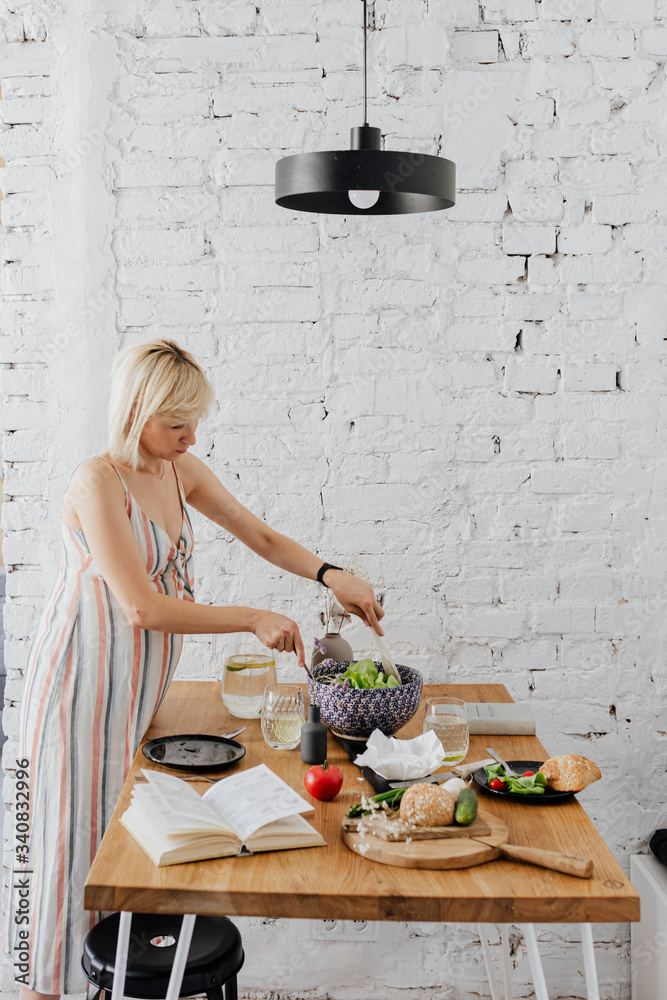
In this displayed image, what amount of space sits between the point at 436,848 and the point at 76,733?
0.89m

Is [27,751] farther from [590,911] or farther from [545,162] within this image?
[545,162]

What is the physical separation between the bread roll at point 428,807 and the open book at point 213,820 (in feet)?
0.46

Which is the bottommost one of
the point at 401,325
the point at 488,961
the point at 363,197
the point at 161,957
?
the point at 488,961

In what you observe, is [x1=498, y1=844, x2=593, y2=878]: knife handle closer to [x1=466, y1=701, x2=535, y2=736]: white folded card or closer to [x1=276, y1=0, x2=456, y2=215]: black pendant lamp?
[x1=466, y1=701, x2=535, y2=736]: white folded card

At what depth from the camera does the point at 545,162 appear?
94.7 inches

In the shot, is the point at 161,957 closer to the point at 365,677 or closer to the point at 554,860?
the point at 365,677

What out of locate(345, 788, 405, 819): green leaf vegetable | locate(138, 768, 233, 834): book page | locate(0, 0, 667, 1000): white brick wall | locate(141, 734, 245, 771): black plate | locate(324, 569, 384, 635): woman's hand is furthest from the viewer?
locate(0, 0, 667, 1000): white brick wall

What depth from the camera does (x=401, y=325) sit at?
8.02 feet

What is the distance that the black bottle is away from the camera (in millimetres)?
1694

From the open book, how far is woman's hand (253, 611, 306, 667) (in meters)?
0.37

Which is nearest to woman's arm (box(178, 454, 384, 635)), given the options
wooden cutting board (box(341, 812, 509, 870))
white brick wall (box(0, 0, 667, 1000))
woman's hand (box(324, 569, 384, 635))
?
woman's hand (box(324, 569, 384, 635))

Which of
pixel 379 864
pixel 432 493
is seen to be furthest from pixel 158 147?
pixel 379 864

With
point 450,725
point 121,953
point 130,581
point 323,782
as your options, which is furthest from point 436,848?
point 130,581

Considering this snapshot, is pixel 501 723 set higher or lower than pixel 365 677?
lower
